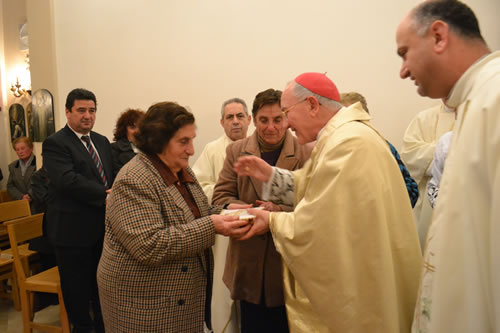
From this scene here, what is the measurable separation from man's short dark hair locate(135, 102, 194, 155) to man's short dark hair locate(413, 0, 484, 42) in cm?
113

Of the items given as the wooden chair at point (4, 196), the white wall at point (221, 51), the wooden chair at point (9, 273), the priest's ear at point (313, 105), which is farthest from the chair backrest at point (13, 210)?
the priest's ear at point (313, 105)

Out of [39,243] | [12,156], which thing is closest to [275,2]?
[39,243]

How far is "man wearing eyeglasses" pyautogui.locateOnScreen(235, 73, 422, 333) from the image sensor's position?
1.46m

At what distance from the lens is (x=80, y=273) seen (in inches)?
119

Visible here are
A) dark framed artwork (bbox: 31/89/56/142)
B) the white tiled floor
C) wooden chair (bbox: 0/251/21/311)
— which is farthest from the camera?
dark framed artwork (bbox: 31/89/56/142)

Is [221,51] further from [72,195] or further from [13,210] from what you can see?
[13,210]

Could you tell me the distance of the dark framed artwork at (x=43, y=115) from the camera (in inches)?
198

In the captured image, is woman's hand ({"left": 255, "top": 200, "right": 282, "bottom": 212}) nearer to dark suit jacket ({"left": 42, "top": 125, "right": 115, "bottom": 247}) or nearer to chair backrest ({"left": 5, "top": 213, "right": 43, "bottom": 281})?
dark suit jacket ({"left": 42, "top": 125, "right": 115, "bottom": 247})

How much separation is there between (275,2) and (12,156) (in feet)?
22.7

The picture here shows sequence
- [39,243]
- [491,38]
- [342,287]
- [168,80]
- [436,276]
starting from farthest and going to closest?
1. [168,80]
2. [39,243]
3. [491,38]
4. [342,287]
5. [436,276]

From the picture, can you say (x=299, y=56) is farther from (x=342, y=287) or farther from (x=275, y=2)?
(x=342, y=287)

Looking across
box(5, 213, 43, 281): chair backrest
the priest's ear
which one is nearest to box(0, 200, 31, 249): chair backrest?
box(5, 213, 43, 281): chair backrest

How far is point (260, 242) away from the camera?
2088 millimetres

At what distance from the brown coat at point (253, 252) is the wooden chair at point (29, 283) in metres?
1.75
